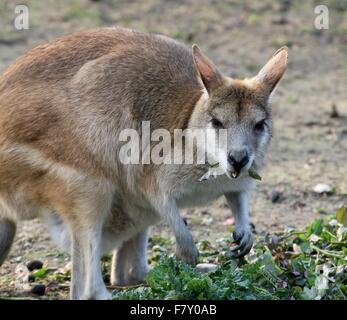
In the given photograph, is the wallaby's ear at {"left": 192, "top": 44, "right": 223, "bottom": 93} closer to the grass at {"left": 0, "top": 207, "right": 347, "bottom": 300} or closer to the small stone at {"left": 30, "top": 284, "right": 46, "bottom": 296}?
the grass at {"left": 0, "top": 207, "right": 347, "bottom": 300}

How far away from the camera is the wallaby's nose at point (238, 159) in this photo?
16.4 ft

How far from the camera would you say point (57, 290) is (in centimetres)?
586

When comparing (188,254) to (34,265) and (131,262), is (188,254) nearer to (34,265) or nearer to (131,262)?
(131,262)

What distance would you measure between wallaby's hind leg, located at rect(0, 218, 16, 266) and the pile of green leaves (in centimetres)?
73

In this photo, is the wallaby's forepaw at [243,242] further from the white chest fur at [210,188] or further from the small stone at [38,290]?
the small stone at [38,290]

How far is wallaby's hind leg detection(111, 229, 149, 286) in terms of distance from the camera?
5918 millimetres

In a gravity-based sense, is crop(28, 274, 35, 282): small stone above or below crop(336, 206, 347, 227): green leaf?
below

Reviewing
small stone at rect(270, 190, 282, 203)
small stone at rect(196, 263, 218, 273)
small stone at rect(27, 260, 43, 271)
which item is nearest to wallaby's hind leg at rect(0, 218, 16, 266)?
small stone at rect(27, 260, 43, 271)

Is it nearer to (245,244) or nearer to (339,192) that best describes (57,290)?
(245,244)

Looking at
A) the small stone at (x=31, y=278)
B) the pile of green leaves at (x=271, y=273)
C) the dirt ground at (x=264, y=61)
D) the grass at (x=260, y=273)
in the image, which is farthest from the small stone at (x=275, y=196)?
the small stone at (x=31, y=278)

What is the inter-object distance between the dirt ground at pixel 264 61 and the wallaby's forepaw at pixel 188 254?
1053mm

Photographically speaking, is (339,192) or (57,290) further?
(339,192)
